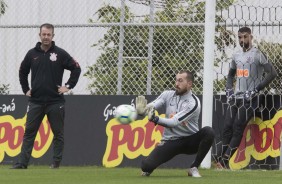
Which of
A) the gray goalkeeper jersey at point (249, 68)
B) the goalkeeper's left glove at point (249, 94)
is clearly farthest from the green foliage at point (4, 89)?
the goalkeeper's left glove at point (249, 94)

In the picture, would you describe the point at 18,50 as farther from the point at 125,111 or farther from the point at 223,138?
the point at 125,111

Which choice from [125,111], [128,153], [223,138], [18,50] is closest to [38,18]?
[18,50]

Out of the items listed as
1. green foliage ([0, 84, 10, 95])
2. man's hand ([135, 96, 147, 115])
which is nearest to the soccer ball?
man's hand ([135, 96, 147, 115])

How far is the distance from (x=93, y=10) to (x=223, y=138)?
10.8 feet

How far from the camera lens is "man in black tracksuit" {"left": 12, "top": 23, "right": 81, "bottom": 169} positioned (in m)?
14.9

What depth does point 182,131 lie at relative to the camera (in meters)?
13.0

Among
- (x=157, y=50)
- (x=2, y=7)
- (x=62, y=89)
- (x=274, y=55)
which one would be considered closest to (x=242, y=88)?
(x=274, y=55)

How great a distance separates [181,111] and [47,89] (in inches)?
116

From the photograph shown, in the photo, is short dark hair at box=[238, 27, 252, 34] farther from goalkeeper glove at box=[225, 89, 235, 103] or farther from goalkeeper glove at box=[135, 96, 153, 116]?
goalkeeper glove at box=[135, 96, 153, 116]

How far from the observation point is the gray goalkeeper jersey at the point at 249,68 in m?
14.8

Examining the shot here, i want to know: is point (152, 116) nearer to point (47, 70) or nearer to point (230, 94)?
point (230, 94)

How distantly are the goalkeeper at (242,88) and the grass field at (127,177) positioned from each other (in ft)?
2.23

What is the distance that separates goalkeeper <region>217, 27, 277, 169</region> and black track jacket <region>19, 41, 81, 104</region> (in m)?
2.39

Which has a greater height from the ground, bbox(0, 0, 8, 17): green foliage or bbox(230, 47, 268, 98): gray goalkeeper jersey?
bbox(0, 0, 8, 17): green foliage
